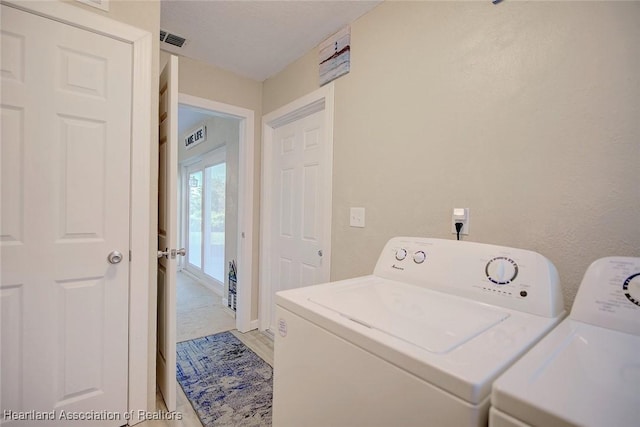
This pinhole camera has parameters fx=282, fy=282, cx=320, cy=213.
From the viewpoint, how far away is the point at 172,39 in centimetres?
211

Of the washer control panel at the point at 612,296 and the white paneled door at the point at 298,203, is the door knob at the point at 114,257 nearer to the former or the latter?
the white paneled door at the point at 298,203

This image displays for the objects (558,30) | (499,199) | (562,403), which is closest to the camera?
(562,403)

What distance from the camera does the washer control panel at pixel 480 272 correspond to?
2.93 feet

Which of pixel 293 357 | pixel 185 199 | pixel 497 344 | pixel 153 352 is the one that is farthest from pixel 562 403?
pixel 185 199


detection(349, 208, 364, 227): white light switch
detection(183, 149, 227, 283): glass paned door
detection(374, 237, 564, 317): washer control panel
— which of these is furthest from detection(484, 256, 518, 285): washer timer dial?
detection(183, 149, 227, 283): glass paned door

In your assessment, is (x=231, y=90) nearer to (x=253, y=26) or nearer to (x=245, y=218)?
(x=253, y=26)

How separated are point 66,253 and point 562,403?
1.87m

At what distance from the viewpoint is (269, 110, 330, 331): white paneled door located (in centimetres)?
230

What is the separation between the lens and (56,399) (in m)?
1.36

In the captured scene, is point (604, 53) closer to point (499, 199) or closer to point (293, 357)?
point (499, 199)

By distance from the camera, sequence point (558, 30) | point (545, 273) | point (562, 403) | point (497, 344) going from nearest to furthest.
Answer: point (562, 403) < point (497, 344) < point (545, 273) < point (558, 30)

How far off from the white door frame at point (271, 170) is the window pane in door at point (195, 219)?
252 cm

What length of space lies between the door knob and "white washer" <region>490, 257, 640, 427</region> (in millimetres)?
1676

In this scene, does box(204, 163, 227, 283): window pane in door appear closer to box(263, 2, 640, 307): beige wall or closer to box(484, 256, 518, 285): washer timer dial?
box(263, 2, 640, 307): beige wall
